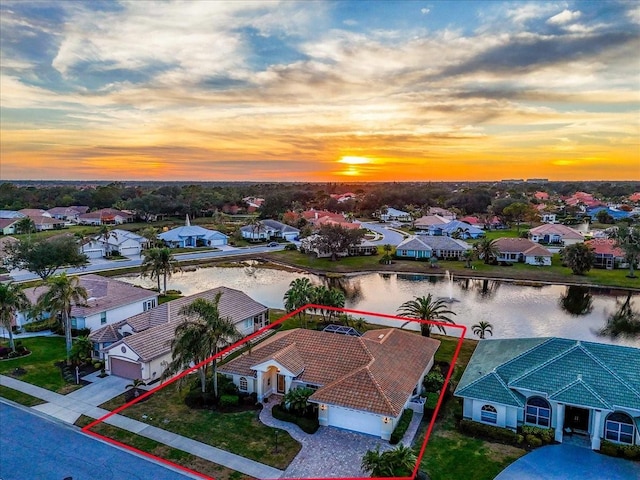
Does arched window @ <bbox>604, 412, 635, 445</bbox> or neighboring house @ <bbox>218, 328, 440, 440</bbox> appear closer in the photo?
arched window @ <bbox>604, 412, 635, 445</bbox>

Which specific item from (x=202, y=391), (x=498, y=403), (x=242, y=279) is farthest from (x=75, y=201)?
(x=498, y=403)

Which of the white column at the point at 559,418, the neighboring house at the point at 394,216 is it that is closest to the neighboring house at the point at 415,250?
the white column at the point at 559,418

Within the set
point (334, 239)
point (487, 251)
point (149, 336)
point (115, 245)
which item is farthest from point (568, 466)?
point (115, 245)

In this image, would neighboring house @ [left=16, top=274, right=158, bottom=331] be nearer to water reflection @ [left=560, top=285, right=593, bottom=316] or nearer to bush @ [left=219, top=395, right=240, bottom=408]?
bush @ [left=219, top=395, right=240, bottom=408]

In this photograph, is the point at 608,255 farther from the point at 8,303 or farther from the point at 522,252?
the point at 8,303

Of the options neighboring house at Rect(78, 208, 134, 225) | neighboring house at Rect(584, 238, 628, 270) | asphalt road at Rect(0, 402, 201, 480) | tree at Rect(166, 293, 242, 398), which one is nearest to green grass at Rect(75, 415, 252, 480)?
asphalt road at Rect(0, 402, 201, 480)

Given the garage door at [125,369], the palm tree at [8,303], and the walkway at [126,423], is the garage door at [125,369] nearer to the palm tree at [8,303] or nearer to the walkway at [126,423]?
the walkway at [126,423]

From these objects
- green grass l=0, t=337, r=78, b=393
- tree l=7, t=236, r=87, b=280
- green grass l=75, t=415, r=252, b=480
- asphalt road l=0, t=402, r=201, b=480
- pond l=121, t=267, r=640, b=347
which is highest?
tree l=7, t=236, r=87, b=280
